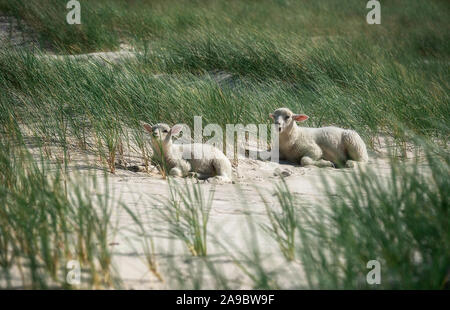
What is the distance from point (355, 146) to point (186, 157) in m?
1.84

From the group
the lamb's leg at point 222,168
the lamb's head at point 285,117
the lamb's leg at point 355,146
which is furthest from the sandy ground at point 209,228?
the lamb's head at point 285,117

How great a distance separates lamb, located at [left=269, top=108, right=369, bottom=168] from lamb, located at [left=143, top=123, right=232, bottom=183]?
92 centimetres

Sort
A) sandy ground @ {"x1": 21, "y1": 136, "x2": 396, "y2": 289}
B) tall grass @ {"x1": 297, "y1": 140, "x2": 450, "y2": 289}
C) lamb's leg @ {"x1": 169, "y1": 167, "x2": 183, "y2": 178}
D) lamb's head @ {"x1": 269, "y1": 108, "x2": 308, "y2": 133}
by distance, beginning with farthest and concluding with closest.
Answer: lamb's head @ {"x1": 269, "y1": 108, "x2": 308, "y2": 133} < lamb's leg @ {"x1": 169, "y1": 167, "x2": 183, "y2": 178} < sandy ground @ {"x1": 21, "y1": 136, "x2": 396, "y2": 289} < tall grass @ {"x1": 297, "y1": 140, "x2": 450, "y2": 289}

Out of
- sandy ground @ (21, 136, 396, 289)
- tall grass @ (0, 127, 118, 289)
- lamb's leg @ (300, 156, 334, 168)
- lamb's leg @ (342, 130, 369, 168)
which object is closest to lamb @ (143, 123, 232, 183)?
sandy ground @ (21, 136, 396, 289)

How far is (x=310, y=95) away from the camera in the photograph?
723 centimetres

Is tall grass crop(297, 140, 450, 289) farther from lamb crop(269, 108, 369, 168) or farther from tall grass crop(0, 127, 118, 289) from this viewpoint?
lamb crop(269, 108, 369, 168)

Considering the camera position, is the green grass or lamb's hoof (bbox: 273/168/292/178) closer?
the green grass

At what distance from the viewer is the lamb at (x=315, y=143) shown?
581cm

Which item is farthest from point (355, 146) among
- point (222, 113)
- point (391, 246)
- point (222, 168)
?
point (391, 246)

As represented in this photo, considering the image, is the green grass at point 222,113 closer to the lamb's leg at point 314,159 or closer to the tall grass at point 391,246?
the tall grass at point 391,246

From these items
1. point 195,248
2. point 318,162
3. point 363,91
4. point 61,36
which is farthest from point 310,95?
point 61,36

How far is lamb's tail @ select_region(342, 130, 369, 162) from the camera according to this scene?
580 centimetres
